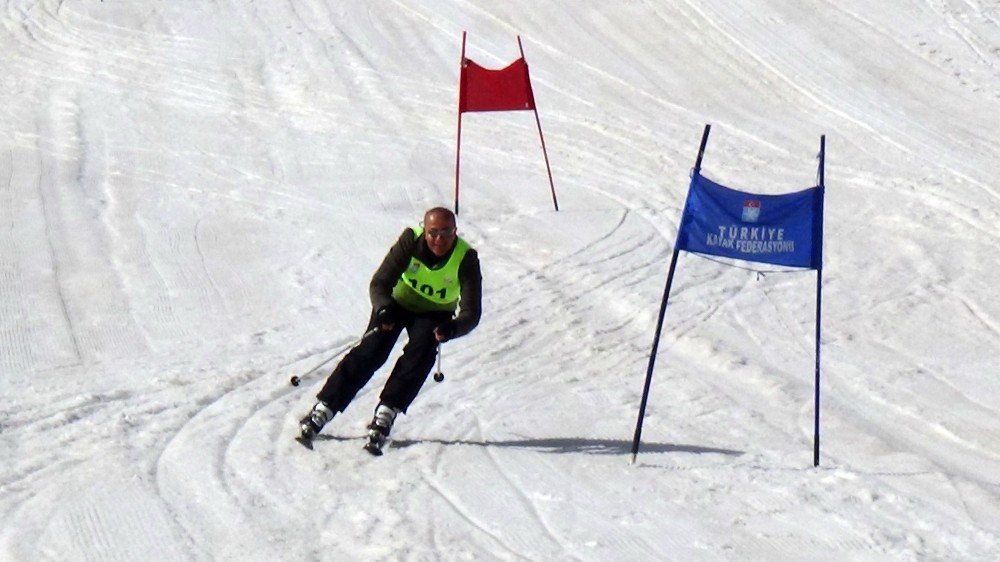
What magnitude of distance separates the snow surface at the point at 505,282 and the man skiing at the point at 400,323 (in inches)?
10.1

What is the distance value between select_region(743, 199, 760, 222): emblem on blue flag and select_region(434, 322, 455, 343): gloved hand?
4.99 feet

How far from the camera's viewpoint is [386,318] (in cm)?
756

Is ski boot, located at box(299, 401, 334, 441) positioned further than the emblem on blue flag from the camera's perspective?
Yes

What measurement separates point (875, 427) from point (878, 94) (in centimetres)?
851

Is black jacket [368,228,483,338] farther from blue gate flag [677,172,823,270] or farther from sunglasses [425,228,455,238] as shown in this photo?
blue gate flag [677,172,823,270]

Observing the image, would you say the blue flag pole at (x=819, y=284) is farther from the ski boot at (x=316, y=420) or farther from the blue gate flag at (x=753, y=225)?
the ski boot at (x=316, y=420)

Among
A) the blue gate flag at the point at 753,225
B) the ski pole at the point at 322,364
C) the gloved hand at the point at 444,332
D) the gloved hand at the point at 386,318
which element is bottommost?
the ski pole at the point at 322,364

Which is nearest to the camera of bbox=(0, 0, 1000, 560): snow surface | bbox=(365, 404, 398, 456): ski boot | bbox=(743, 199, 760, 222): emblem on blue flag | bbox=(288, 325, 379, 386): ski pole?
bbox=(0, 0, 1000, 560): snow surface

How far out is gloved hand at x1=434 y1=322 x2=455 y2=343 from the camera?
7.38 metres

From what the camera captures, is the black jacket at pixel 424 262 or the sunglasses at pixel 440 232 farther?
the black jacket at pixel 424 262

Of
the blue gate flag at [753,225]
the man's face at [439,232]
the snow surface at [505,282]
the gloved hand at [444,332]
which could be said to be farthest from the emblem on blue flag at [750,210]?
the gloved hand at [444,332]

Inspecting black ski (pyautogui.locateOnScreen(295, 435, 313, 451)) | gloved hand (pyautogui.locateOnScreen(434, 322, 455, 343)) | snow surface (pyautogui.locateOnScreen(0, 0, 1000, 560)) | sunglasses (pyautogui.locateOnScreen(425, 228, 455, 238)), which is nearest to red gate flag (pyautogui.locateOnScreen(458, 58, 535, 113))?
snow surface (pyautogui.locateOnScreen(0, 0, 1000, 560))

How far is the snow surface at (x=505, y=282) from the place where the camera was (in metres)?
6.86

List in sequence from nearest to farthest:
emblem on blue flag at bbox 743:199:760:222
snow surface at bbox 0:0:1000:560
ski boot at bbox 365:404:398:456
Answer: snow surface at bbox 0:0:1000:560 < emblem on blue flag at bbox 743:199:760:222 < ski boot at bbox 365:404:398:456
